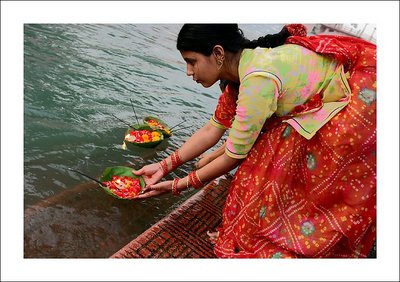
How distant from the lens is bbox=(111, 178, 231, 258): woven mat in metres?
2.33

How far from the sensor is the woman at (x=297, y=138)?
199 cm

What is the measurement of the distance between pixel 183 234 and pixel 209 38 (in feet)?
4.73

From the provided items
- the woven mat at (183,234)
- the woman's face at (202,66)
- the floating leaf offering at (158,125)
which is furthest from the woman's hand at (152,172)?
the floating leaf offering at (158,125)

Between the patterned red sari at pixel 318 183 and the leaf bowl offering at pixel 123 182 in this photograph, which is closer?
the patterned red sari at pixel 318 183

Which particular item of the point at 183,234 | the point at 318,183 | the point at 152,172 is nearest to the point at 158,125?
the point at 152,172

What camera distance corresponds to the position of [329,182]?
208cm

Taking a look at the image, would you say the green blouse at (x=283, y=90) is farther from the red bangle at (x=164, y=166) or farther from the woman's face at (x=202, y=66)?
the red bangle at (x=164, y=166)

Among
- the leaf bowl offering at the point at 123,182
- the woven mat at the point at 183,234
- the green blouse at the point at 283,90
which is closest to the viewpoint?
the green blouse at the point at 283,90

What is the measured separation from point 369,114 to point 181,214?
5.14 ft

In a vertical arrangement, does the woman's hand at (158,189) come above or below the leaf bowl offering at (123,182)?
above

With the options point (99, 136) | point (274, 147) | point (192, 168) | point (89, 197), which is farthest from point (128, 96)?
point (274, 147)

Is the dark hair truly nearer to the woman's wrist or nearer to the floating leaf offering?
the woman's wrist

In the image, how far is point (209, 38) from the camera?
1980mm

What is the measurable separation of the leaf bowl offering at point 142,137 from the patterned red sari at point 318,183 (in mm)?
1581
